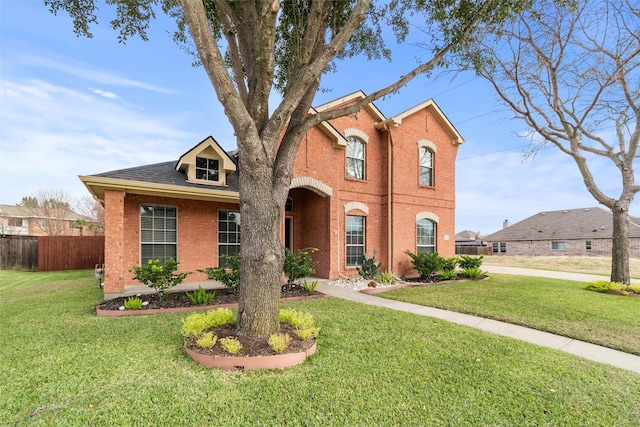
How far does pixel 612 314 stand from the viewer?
22.3ft

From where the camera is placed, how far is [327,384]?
11.4ft

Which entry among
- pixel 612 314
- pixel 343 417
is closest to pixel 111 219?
pixel 343 417

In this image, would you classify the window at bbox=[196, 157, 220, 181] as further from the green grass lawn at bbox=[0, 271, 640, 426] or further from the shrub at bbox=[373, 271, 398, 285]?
the shrub at bbox=[373, 271, 398, 285]

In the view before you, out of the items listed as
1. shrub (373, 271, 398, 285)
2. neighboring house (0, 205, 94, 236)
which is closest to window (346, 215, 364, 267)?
shrub (373, 271, 398, 285)

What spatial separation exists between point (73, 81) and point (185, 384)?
994 cm

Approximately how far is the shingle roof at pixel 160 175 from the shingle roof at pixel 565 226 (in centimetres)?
3686

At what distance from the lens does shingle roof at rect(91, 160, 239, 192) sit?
8156 millimetres

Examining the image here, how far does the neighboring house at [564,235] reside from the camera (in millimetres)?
30156

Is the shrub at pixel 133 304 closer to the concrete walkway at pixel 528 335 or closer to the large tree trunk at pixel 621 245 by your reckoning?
the concrete walkway at pixel 528 335

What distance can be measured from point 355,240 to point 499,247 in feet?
110

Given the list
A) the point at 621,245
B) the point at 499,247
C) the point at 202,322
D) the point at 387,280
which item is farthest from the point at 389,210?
the point at 499,247

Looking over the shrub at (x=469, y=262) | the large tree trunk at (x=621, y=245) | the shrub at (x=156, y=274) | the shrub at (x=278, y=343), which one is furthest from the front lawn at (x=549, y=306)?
the shrub at (x=156, y=274)

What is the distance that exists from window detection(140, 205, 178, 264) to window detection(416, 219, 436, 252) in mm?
9706

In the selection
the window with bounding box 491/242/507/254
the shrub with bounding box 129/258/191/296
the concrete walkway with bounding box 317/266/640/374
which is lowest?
the window with bounding box 491/242/507/254
